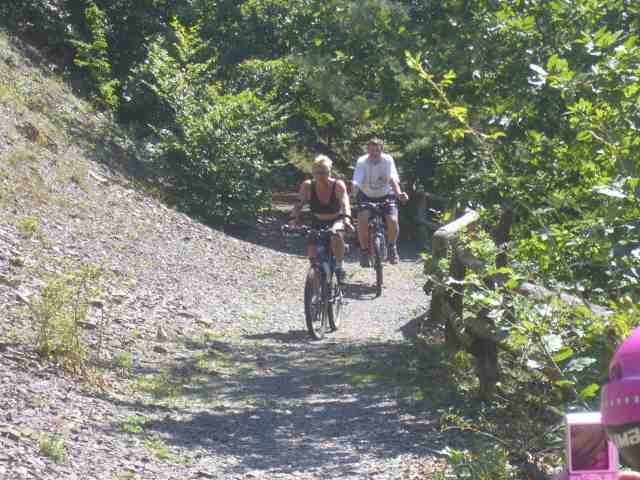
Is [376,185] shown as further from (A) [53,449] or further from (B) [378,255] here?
(A) [53,449]

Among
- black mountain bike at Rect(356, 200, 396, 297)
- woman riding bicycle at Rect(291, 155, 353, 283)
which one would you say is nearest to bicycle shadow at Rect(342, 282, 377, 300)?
black mountain bike at Rect(356, 200, 396, 297)

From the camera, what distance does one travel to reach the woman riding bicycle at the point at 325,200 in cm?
1122

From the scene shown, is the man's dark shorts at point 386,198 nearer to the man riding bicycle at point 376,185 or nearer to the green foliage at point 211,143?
the man riding bicycle at point 376,185

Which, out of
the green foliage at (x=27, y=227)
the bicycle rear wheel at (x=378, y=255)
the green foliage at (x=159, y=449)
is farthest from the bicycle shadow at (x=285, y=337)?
the green foliage at (x=159, y=449)

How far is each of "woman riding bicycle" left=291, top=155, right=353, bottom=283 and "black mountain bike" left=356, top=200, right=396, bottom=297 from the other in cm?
303

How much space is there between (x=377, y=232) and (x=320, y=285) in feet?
11.1

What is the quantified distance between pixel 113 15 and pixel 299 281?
895 centimetres

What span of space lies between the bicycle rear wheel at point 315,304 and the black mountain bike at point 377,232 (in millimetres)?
3186

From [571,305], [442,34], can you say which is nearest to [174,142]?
[442,34]

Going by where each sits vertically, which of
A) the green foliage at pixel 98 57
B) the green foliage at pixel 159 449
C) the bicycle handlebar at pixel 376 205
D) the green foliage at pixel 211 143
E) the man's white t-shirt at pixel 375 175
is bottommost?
the green foliage at pixel 159 449

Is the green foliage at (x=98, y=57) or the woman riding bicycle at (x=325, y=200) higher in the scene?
the green foliage at (x=98, y=57)

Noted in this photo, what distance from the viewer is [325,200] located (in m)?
11.4

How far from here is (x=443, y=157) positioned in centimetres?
840

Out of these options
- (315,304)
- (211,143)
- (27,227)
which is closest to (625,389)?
(315,304)
